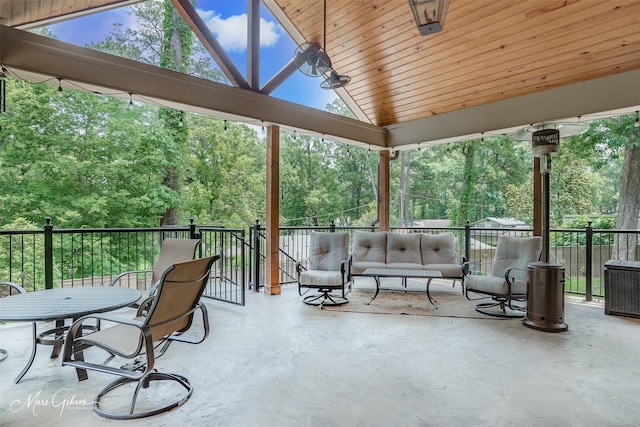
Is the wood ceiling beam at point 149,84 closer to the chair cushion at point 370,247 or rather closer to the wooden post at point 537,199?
the chair cushion at point 370,247

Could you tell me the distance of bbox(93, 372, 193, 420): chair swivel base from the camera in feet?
6.72

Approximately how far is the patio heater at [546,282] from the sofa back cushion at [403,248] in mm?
2082

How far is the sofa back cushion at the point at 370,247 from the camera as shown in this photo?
231 inches

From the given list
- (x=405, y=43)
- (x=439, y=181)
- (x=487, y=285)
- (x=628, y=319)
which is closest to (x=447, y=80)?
(x=405, y=43)

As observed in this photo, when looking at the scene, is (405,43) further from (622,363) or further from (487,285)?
(622,363)

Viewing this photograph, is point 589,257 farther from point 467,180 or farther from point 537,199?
point 467,180

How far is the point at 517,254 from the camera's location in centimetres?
461

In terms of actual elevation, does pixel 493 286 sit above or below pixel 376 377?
above

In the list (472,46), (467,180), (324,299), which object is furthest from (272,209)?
(467,180)

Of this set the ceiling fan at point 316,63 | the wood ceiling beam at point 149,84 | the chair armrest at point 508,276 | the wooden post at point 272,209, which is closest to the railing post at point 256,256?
the wooden post at point 272,209

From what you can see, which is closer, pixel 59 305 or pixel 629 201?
pixel 59 305

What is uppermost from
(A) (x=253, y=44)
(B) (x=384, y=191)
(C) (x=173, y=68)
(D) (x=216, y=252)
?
(C) (x=173, y=68)

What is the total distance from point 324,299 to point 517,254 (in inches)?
105

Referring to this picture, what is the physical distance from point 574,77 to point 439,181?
12038 mm
